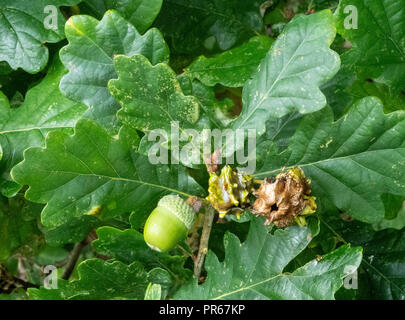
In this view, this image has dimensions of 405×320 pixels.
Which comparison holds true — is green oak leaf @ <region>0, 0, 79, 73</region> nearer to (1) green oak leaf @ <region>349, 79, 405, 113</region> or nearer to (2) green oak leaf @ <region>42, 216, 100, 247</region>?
(2) green oak leaf @ <region>42, 216, 100, 247</region>

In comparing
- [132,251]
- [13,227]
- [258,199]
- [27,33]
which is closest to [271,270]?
[258,199]

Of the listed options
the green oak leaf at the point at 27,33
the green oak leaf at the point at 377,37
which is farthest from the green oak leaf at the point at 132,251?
the green oak leaf at the point at 377,37

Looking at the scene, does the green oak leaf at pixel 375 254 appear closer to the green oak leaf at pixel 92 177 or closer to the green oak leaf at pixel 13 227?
the green oak leaf at pixel 92 177

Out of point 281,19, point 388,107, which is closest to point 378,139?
point 388,107

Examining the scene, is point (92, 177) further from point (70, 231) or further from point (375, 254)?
point (375, 254)

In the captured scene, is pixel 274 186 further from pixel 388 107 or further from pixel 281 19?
pixel 281 19

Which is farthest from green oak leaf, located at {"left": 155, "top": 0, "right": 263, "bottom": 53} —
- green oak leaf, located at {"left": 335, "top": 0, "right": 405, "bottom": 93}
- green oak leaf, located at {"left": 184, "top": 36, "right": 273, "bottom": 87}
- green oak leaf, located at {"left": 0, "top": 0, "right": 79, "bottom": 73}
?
green oak leaf, located at {"left": 335, "top": 0, "right": 405, "bottom": 93}

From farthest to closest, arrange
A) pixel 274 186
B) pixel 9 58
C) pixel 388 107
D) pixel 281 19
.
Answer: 1. pixel 281 19
2. pixel 388 107
3. pixel 9 58
4. pixel 274 186
